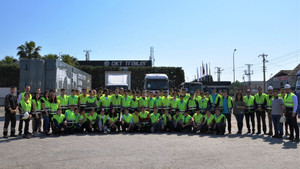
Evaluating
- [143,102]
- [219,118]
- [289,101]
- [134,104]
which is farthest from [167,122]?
[289,101]

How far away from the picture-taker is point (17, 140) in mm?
9383

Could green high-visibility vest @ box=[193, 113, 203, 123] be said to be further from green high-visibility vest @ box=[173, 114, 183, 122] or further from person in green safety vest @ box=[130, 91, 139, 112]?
person in green safety vest @ box=[130, 91, 139, 112]

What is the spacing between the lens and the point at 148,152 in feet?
24.3

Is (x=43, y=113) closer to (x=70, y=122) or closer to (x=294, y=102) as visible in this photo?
(x=70, y=122)

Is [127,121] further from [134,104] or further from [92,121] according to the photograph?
[92,121]

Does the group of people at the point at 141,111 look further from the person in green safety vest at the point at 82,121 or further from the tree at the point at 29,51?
the tree at the point at 29,51

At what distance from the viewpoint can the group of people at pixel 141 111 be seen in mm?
10375

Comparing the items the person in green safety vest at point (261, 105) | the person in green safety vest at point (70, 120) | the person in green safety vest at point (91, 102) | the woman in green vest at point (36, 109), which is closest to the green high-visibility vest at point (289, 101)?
the person in green safety vest at point (261, 105)

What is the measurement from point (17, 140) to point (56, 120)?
5.47ft

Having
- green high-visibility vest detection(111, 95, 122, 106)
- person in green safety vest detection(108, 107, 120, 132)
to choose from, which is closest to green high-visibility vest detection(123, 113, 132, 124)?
person in green safety vest detection(108, 107, 120, 132)

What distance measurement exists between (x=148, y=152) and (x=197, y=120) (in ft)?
15.3

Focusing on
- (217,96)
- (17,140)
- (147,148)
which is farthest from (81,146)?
(217,96)

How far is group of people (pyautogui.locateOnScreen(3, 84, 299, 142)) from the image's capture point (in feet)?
34.0

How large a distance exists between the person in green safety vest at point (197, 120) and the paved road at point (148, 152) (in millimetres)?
1453
